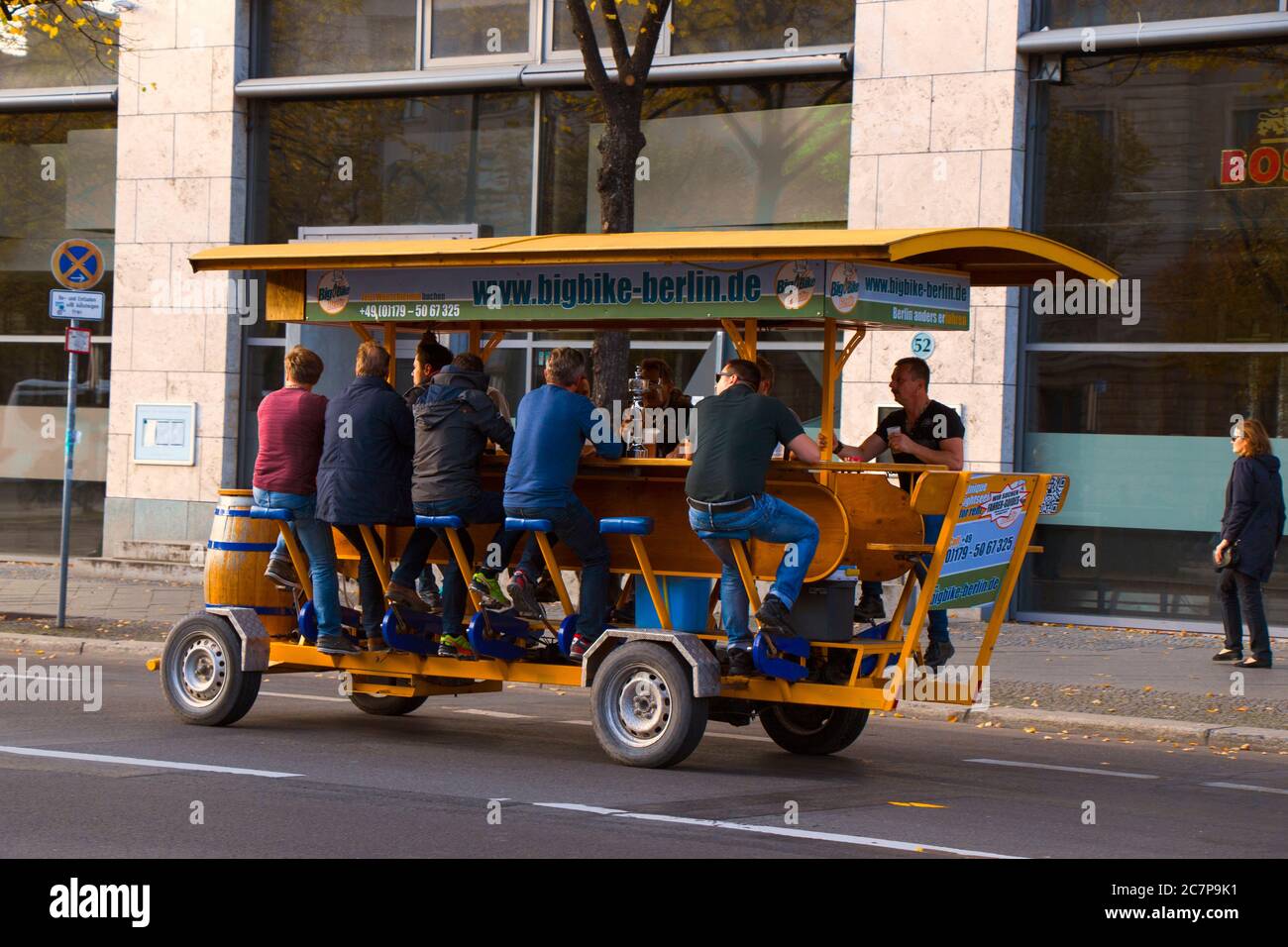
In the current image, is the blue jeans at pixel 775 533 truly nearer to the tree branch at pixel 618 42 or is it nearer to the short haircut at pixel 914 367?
the short haircut at pixel 914 367

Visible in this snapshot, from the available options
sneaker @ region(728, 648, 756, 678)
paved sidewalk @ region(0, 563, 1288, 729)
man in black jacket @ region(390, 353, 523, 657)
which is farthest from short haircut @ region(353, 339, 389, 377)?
paved sidewalk @ region(0, 563, 1288, 729)

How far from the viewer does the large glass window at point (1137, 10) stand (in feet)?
50.9

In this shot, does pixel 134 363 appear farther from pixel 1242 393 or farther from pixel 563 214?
pixel 1242 393

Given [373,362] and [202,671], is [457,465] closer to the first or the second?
[373,362]

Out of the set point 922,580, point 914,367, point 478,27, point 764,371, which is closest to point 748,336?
point 764,371

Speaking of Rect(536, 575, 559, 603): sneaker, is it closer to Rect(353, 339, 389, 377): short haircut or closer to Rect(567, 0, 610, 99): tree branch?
Rect(353, 339, 389, 377): short haircut

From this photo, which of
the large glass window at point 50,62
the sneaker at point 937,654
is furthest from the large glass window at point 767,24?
the sneaker at point 937,654

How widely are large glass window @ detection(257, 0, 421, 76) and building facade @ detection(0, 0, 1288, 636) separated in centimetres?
3

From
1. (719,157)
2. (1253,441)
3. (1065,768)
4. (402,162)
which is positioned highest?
(402,162)

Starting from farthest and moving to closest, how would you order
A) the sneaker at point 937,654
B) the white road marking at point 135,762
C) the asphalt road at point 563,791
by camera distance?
the sneaker at point 937,654
the white road marking at point 135,762
the asphalt road at point 563,791

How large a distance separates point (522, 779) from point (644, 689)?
0.82 metres

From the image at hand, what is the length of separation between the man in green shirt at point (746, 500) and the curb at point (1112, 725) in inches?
125

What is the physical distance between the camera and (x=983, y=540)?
30.7 ft

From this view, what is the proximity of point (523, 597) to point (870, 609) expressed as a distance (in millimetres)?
1840
